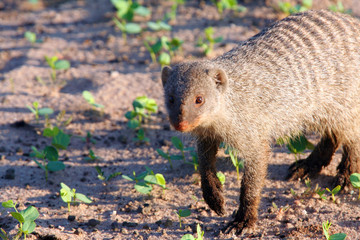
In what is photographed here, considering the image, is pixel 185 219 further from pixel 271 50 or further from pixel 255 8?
pixel 255 8

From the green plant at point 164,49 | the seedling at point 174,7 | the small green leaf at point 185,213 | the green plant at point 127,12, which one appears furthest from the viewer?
the seedling at point 174,7

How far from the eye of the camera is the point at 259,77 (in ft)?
12.5

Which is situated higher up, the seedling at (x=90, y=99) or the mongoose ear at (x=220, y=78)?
the mongoose ear at (x=220, y=78)

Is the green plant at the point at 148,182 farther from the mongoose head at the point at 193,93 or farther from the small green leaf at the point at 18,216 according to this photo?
the small green leaf at the point at 18,216

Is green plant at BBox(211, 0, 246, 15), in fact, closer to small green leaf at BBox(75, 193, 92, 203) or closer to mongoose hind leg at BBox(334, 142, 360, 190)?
mongoose hind leg at BBox(334, 142, 360, 190)

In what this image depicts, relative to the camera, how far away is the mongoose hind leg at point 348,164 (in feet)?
13.5

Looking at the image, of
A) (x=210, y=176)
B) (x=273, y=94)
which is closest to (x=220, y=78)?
(x=273, y=94)

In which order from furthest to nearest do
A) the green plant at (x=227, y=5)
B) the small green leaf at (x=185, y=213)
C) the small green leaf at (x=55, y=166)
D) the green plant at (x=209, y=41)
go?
the green plant at (x=227, y=5), the green plant at (x=209, y=41), the small green leaf at (x=55, y=166), the small green leaf at (x=185, y=213)

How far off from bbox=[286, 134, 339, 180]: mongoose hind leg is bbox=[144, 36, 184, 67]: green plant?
2.25 meters

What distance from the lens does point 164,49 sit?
6426 mm

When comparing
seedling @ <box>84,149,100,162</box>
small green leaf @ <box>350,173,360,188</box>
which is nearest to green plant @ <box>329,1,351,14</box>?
small green leaf @ <box>350,173,360,188</box>

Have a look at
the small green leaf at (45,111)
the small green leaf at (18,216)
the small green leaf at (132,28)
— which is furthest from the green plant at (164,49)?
the small green leaf at (18,216)

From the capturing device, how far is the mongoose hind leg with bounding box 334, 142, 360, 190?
4.11 meters

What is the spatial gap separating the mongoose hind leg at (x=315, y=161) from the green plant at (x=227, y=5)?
3.18 meters
